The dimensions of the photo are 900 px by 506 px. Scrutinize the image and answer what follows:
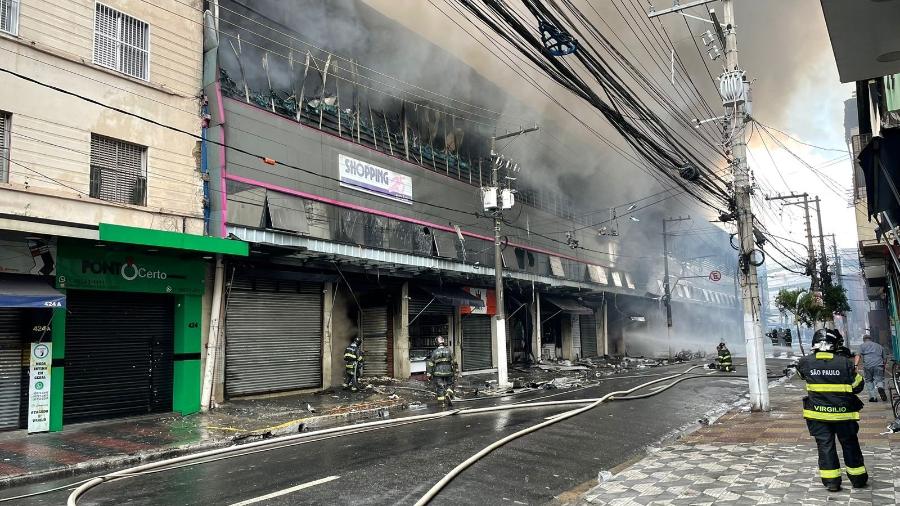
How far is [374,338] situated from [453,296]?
119 inches

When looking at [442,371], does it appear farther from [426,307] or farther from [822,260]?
[822,260]

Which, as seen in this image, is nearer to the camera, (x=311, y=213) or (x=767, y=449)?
(x=767, y=449)

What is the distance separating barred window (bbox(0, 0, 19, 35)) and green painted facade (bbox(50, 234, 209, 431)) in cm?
379

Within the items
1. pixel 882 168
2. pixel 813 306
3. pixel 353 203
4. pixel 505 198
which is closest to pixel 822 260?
pixel 813 306

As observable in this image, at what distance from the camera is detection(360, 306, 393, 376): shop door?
19.0 m

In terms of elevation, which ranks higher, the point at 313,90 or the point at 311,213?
the point at 313,90

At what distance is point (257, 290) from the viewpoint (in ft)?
47.6

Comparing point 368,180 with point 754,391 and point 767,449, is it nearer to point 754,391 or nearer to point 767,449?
point 754,391

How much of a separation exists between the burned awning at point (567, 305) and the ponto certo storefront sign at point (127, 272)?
56.2 ft

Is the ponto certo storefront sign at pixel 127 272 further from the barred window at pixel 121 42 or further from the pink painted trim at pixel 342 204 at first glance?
the barred window at pixel 121 42

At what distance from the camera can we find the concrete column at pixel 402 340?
18578 mm

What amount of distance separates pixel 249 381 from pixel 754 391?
1112 centimetres

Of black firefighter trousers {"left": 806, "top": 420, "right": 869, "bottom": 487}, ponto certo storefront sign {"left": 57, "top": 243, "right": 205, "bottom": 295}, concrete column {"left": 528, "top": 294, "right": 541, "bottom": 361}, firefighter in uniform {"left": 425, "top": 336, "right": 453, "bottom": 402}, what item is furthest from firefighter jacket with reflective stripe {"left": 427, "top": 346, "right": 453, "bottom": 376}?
concrete column {"left": 528, "top": 294, "right": 541, "bottom": 361}

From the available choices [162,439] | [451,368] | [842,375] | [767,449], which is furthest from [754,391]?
[162,439]
